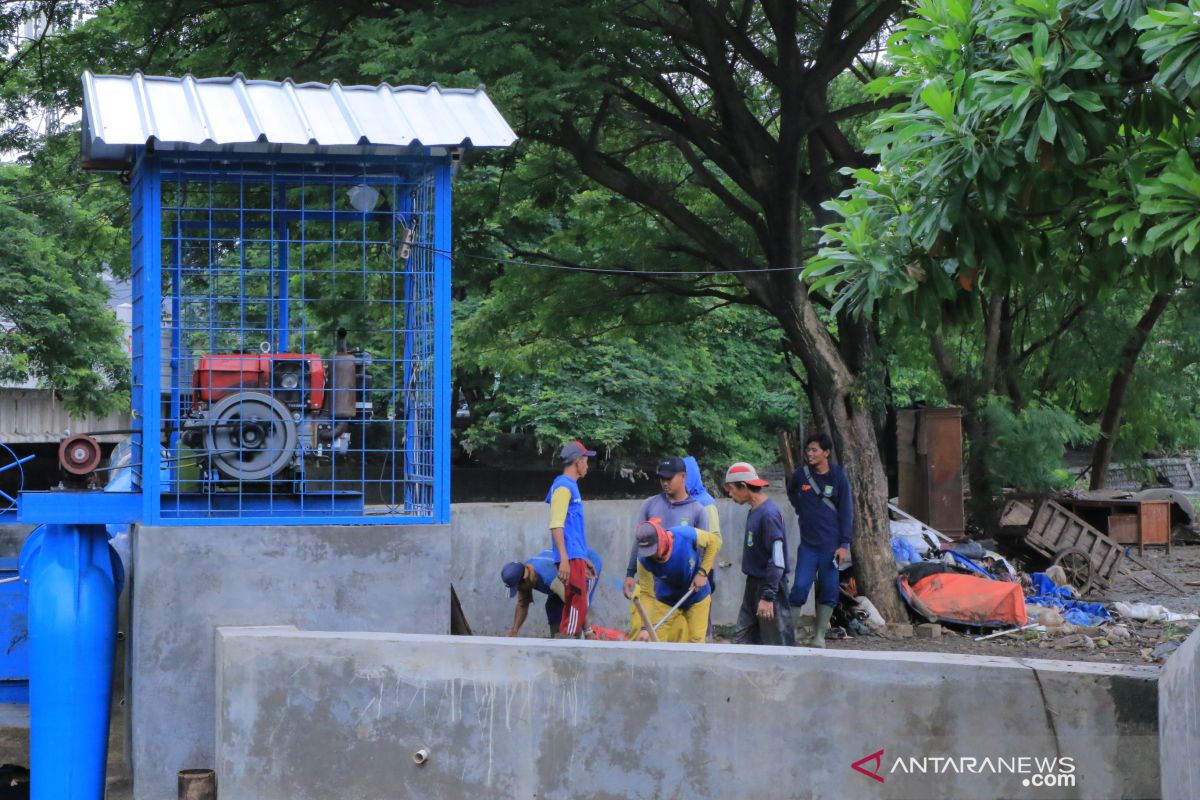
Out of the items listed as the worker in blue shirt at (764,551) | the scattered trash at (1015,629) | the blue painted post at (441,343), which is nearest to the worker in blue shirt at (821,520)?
the worker in blue shirt at (764,551)

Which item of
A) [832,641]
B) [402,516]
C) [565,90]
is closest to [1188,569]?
[832,641]

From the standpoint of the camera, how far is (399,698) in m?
5.63

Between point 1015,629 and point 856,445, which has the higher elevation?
point 856,445

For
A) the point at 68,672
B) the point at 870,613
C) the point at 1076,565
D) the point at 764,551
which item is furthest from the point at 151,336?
the point at 1076,565

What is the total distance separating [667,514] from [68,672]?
3.93 meters

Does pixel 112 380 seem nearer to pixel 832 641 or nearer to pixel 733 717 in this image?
pixel 832 641

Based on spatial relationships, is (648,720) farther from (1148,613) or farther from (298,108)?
(1148,613)

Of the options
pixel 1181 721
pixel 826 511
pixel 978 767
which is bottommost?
pixel 978 767

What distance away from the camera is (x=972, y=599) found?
12648mm

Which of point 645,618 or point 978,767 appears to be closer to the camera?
point 978,767

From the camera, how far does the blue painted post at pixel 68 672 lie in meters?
6.54

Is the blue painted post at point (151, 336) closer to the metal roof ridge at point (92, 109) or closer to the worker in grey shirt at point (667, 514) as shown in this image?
the metal roof ridge at point (92, 109)

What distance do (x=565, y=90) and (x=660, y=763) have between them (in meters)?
7.33

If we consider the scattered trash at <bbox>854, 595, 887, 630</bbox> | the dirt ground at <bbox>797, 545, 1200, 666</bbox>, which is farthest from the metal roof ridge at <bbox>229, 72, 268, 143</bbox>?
the scattered trash at <bbox>854, 595, 887, 630</bbox>
